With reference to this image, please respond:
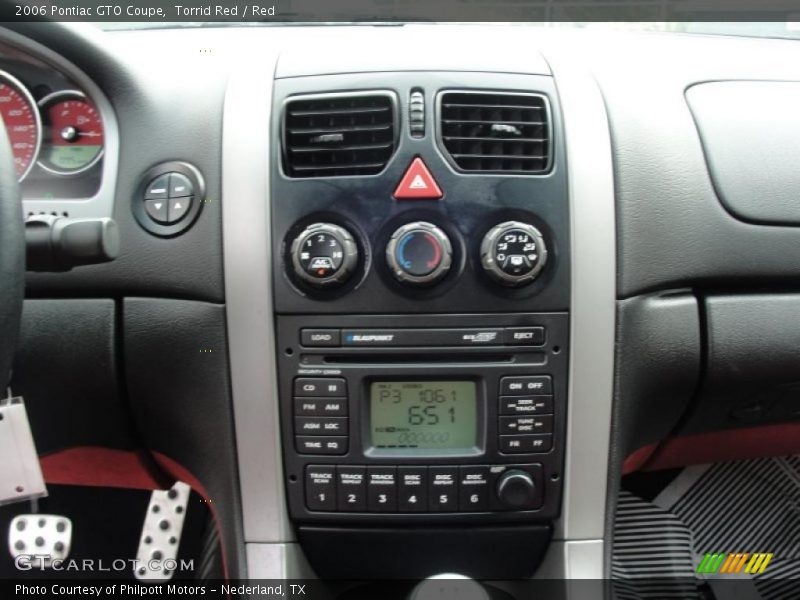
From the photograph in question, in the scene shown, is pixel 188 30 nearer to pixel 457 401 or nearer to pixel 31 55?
pixel 31 55

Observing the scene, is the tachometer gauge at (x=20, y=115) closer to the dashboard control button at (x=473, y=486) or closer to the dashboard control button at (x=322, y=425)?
the dashboard control button at (x=322, y=425)

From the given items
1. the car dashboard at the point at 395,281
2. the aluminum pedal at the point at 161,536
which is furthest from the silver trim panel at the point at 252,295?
the aluminum pedal at the point at 161,536

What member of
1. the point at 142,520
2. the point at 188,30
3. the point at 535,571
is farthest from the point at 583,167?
the point at 142,520

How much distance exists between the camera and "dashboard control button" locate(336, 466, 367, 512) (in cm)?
125

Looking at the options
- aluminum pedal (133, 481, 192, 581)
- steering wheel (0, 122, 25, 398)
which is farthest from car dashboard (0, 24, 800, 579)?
aluminum pedal (133, 481, 192, 581)

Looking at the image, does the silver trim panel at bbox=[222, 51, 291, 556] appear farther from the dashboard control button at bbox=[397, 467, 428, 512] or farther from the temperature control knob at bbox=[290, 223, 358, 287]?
the dashboard control button at bbox=[397, 467, 428, 512]

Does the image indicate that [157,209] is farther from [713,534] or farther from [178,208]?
[713,534]

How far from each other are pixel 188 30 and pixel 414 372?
0.90 meters

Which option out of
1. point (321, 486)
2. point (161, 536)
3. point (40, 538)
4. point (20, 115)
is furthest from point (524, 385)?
point (40, 538)

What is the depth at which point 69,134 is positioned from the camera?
53.2 inches

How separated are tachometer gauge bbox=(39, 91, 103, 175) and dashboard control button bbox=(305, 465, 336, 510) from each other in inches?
26.0


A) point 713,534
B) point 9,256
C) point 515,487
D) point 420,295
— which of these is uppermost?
point 9,256

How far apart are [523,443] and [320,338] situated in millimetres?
375

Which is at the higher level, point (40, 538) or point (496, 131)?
point (496, 131)
